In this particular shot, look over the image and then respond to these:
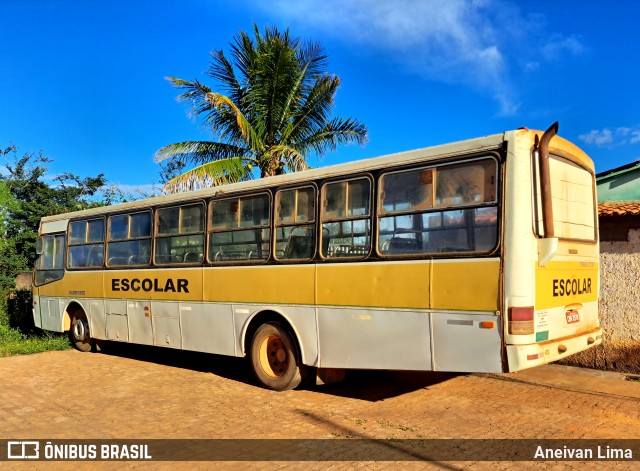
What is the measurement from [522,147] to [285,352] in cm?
425

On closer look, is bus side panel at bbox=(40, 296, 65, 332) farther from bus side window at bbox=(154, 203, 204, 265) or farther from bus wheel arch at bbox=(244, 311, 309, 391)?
bus wheel arch at bbox=(244, 311, 309, 391)

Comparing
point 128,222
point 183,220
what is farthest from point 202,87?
point 183,220

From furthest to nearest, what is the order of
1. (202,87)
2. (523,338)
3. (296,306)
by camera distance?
1. (202,87)
2. (296,306)
3. (523,338)

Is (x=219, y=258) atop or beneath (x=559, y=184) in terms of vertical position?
beneath

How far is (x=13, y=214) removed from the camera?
2303cm

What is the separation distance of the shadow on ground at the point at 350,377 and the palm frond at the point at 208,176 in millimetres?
4748

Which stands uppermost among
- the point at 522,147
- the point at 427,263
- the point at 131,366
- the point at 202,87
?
the point at 202,87

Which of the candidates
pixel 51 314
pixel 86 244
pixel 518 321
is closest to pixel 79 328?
pixel 51 314

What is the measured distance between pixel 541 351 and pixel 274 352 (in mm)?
3816

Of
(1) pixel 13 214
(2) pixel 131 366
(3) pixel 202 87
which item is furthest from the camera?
(1) pixel 13 214

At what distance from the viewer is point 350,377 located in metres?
8.66

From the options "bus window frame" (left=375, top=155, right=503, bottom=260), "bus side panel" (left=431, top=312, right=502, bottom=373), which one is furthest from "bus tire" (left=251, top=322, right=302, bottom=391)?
"bus side panel" (left=431, top=312, right=502, bottom=373)

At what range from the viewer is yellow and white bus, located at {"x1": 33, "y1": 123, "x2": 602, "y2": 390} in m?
5.64

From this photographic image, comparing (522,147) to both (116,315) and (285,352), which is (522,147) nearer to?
(285,352)
